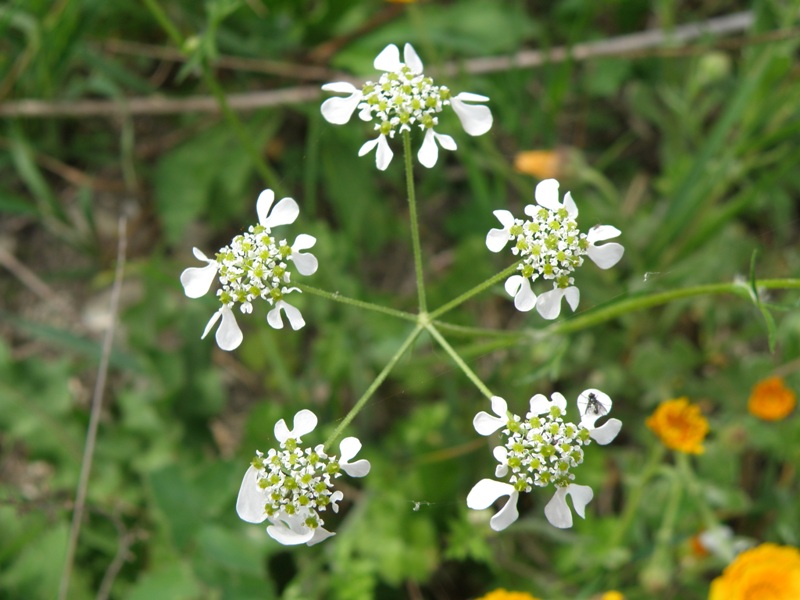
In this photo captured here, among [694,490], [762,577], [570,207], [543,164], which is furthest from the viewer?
[543,164]

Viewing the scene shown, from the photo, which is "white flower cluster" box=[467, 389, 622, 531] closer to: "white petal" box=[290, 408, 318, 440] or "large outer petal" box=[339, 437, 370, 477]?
"large outer petal" box=[339, 437, 370, 477]

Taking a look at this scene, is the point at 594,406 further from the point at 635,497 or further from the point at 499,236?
the point at 635,497

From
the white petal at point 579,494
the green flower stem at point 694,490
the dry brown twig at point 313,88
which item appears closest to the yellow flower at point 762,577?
the green flower stem at point 694,490

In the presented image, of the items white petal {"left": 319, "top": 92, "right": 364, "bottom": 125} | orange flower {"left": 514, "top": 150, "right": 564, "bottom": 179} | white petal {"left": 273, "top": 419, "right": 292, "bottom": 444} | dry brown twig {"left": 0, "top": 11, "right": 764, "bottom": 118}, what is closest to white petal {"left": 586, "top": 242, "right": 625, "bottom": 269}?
white petal {"left": 319, "top": 92, "right": 364, "bottom": 125}

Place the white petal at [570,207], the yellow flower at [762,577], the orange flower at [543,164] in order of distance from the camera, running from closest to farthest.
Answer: the white petal at [570,207], the yellow flower at [762,577], the orange flower at [543,164]

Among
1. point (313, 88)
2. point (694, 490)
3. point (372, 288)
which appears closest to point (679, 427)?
point (694, 490)

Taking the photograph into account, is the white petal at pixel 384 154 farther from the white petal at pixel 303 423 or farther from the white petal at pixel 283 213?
the white petal at pixel 303 423
